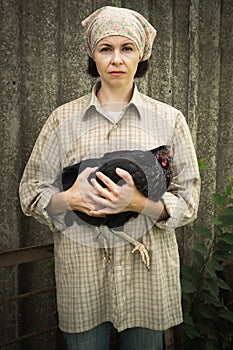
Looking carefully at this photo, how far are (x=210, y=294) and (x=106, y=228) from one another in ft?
3.69

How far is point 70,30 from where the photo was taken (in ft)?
6.21

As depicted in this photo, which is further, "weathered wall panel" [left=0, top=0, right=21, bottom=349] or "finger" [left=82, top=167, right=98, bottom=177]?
"weathered wall panel" [left=0, top=0, right=21, bottom=349]

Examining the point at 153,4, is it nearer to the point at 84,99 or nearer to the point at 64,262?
the point at 84,99

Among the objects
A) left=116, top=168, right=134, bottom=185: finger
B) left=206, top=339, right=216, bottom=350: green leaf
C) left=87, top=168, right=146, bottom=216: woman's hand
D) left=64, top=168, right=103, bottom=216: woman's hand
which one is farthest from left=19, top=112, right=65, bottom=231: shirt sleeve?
left=206, top=339, right=216, bottom=350: green leaf

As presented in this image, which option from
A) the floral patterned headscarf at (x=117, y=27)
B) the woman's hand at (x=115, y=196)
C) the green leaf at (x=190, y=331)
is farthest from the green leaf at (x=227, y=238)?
the floral patterned headscarf at (x=117, y=27)

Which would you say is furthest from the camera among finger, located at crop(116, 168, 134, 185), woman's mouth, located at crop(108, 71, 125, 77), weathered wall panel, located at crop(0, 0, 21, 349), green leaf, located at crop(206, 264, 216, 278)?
green leaf, located at crop(206, 264, 216, 278)

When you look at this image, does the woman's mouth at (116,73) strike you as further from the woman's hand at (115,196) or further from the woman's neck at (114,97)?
the woman's hand at (115,196)

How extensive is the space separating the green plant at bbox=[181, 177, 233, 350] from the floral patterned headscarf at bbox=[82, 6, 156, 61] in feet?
3.58

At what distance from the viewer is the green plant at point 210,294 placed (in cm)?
215

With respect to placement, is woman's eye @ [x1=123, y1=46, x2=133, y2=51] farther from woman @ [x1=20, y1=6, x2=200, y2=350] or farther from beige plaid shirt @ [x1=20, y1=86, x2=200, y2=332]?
beige plaid shirt @ [x1=20, y1=86, x2=200, y2=332]

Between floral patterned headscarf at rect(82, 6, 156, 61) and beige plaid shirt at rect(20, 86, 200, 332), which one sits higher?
floral patterned headscarf at rect(82, 6, 156, 61)

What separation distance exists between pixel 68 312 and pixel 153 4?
178cm

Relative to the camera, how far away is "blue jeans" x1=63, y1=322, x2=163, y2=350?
1451mm

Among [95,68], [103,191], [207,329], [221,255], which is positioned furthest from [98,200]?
[207,329]
